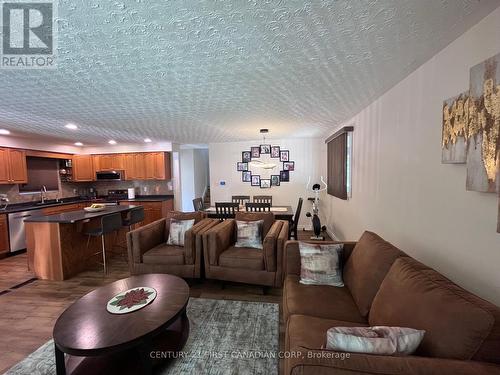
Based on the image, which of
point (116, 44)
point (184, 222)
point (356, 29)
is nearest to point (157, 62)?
point (116, 44)

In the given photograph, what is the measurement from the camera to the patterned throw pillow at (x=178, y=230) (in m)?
3.20

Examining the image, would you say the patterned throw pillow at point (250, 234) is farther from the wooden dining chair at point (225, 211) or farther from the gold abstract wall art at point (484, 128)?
the gold abstract wall art at point (484, 128)

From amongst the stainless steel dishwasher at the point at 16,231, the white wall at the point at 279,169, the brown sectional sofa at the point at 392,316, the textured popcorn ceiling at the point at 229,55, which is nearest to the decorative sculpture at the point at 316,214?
the white wall at the point at 279,169

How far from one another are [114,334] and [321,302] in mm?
1480

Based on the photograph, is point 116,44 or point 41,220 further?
point 41,220

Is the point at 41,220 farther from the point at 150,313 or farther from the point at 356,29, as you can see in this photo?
the point at 356,29

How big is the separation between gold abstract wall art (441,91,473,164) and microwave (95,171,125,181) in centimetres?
687

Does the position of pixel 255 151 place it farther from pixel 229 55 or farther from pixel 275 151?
pixel 229 55

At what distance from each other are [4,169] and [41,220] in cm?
247

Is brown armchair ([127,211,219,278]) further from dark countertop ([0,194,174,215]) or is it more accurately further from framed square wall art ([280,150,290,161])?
framed square wall art ([280,150,290,161])

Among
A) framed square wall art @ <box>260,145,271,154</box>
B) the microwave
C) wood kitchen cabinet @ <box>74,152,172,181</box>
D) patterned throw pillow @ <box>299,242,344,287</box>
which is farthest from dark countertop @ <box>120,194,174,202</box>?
patterned throw pillow @ <box>299,242,344,287</box>

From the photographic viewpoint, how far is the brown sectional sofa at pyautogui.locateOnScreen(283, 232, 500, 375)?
93 cm

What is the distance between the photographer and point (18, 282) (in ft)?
10.6

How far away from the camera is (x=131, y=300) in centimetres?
183
